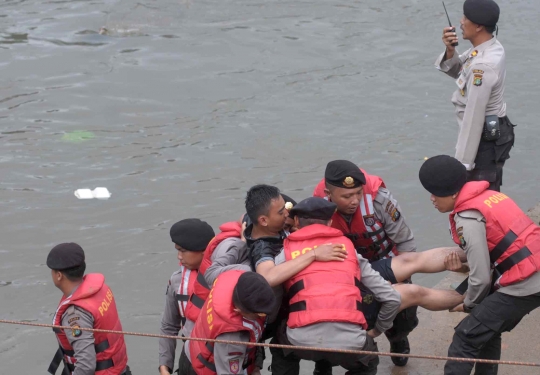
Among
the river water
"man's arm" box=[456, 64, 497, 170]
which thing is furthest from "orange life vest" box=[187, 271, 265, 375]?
"man's arm" box=[456, 64, 497, 170]

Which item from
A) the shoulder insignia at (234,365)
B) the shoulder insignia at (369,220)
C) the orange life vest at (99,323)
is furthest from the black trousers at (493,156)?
the orange life vest at (99,323)

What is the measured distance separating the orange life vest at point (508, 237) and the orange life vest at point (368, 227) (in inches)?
28.2

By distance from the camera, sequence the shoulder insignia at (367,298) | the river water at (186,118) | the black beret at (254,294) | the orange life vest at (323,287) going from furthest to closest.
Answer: the river water at (186,118) < the shoulder insignia at (367,298) < the orange life vest at (323,287) < the black beret at (254,294)

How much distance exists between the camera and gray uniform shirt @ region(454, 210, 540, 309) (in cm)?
415

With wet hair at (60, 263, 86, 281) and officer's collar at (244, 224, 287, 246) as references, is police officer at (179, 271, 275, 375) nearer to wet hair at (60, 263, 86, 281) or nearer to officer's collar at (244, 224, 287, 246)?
officer's collar at (244, 224, 287, 246)

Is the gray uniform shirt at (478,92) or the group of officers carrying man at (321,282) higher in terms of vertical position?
the gray uniform shirt at (478,92)

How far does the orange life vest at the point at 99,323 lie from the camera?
4.46 m

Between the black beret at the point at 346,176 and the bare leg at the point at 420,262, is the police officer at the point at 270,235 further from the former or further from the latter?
the bare leg at the point at 420,262

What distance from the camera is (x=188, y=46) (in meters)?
13.2

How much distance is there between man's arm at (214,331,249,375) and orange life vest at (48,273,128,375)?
0.86m

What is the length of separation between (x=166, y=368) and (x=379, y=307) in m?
1.42

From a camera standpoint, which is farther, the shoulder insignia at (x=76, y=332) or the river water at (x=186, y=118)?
the river water at (x=186, y=118)

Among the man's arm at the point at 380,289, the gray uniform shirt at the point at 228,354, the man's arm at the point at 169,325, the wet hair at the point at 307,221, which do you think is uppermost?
the wet hair at the point at 307,221

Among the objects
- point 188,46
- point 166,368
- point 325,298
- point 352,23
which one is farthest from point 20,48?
point 325,298
